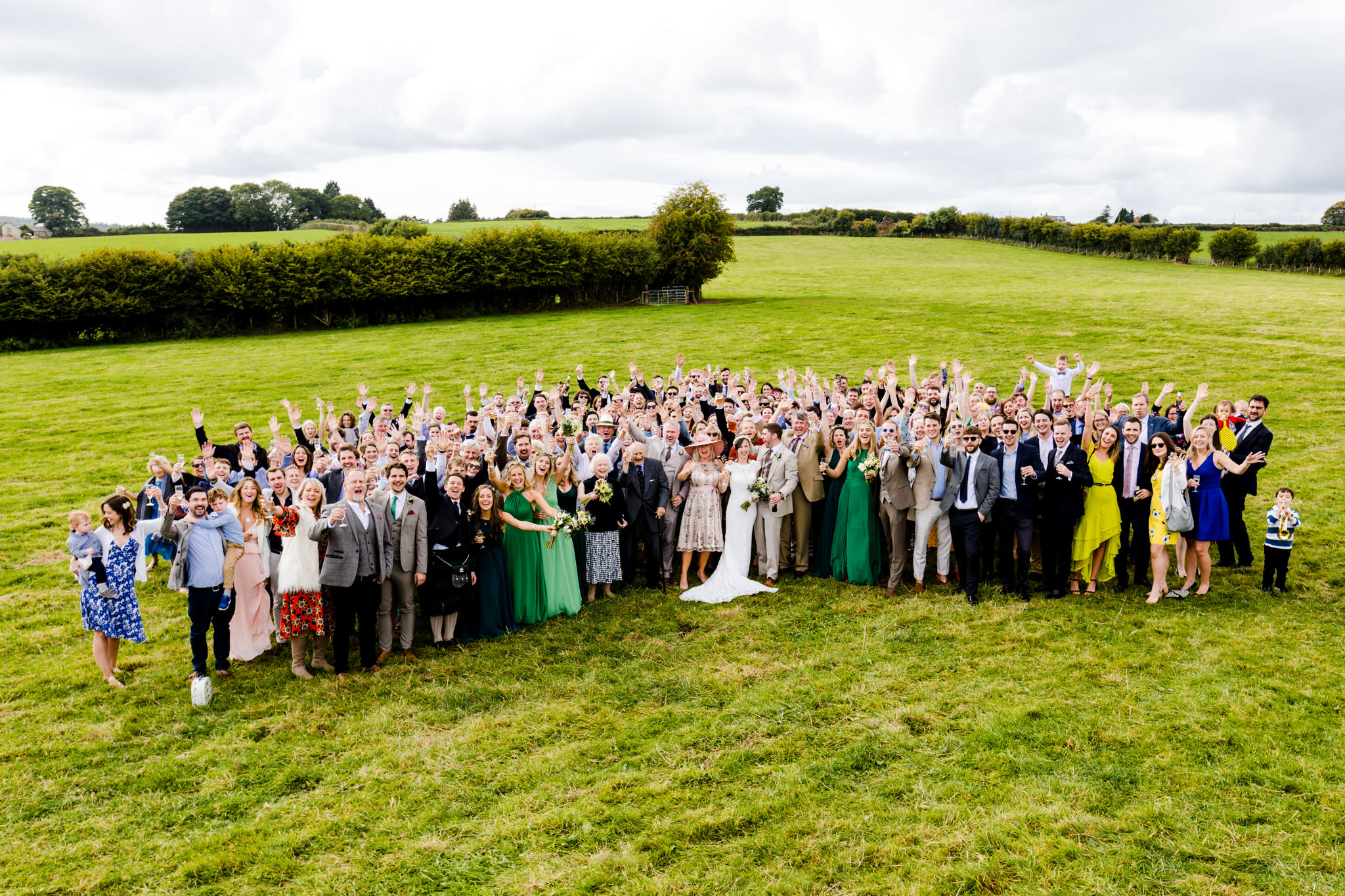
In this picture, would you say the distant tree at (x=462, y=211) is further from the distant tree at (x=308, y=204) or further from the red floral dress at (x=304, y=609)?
the red floral dress at (x=304, y=609)

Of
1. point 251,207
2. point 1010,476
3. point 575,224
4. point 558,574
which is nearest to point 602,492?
point 558,574

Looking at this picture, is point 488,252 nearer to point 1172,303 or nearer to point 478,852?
point 1172,303

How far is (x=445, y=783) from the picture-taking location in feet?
21.6

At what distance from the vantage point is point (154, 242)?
178 feet

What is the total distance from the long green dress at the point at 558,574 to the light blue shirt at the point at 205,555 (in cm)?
365

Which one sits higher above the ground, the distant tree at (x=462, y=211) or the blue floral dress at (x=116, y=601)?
the distant tree at (x=462, y=211)

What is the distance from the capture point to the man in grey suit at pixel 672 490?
35.7 feet

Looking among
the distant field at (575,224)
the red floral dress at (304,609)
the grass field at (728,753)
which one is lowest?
the grass field at (728,753)

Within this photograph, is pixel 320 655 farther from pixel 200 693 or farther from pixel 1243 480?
pixel 1243 480

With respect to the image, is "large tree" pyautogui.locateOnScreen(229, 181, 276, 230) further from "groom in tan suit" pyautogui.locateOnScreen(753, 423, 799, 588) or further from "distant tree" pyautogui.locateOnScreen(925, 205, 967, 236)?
"groom in tan suit" pyautogui.locateOnScreen(753, 423, 799, 588)

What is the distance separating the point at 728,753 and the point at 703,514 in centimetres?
447

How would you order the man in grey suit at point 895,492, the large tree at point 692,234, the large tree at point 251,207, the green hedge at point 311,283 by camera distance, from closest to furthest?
the man in grey suit at point 895,492 < the green hedge at point 311,283 < the large tree at point 692,234 < the large tree at point 251,207

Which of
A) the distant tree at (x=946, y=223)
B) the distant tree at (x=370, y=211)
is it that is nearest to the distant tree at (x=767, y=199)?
the distant tree at (x=946, y=223)

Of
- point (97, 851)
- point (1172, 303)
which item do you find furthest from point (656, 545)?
point (1172, 303)
